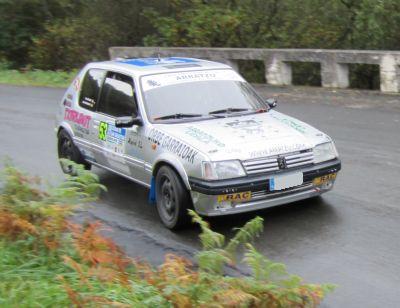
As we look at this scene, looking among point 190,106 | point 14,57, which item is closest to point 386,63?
point 190,106

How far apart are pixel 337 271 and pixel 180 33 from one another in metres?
18.1

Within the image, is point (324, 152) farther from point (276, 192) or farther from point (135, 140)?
point (135, 140)

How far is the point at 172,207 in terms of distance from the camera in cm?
693

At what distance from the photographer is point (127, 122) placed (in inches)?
→ 295

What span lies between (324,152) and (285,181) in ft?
2.31

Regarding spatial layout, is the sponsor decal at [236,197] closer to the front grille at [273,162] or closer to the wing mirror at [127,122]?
the front grille at [273,162]

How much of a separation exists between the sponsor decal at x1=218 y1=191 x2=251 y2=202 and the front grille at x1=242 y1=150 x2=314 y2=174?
0.22 m

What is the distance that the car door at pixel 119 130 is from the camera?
7.64m

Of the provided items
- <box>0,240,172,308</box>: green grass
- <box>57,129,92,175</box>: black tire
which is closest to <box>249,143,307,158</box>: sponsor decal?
<box>0,240,172,308</box>: green grass

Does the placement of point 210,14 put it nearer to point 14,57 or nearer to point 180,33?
point 180,33

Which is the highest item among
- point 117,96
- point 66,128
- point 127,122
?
point 117,96

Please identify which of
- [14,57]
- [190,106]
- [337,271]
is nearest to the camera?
[337,271]

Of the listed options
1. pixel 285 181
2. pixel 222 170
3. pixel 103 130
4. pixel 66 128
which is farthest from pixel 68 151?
pixel 285 181

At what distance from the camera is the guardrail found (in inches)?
567
